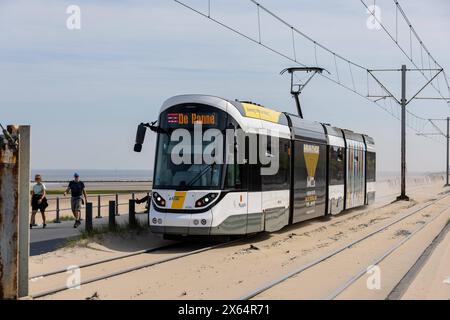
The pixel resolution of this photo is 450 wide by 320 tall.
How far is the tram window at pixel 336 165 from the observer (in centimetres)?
2323

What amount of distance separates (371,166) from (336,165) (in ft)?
24.4

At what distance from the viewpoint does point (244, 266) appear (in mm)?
12836

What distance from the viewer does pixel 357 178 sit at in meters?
27.7

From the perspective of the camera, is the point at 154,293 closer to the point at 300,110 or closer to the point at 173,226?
the point at 173,226

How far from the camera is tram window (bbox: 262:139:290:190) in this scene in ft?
54.5

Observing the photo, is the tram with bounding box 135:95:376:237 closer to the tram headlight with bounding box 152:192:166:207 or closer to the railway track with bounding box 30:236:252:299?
the tram headlight with bounding box 152:192:166:207

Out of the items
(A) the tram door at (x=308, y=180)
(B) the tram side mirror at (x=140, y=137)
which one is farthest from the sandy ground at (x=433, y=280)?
(B) the tram side mirror at (x=140, y=137)

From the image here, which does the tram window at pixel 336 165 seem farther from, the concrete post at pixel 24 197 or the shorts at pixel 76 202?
the concrete post at pixel 24 197

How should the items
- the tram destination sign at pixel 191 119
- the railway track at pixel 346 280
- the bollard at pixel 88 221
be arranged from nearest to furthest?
the railway track at pixel 346 280 < the tram destination sign at pixel 191 119 < the bollard at pixel 88 221

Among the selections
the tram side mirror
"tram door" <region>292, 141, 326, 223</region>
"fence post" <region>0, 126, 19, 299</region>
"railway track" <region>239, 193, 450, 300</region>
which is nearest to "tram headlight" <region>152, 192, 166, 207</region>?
the tram side mirror

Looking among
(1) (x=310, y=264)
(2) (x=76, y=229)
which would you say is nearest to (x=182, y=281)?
(1) (x=310, y=264)

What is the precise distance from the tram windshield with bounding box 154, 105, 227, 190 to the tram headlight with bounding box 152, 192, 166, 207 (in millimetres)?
172

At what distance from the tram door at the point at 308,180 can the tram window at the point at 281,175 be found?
28.5 inches

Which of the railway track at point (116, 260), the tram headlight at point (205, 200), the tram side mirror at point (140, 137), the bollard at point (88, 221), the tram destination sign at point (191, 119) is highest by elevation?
the tram destination sign at point (191, 119)
